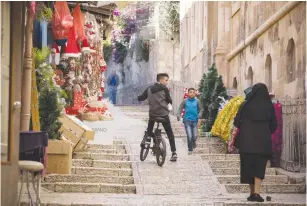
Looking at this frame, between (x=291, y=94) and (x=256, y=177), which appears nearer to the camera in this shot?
(x=256, y=177)

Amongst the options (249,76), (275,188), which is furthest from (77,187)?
(249,76)

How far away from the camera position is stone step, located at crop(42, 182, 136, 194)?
12312mm

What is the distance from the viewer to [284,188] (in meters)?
12.7

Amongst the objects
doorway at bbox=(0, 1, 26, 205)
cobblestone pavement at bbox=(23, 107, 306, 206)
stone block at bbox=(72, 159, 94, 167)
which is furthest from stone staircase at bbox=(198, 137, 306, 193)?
A: doorway at bbox=(0, 1, 26, 205)

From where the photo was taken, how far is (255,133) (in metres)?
11.4

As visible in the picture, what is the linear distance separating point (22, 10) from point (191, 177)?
17.7 ft

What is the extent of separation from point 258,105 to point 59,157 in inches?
141

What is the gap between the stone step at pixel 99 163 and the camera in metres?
14.3

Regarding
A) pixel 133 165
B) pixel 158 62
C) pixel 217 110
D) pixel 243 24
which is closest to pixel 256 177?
pixel 133 165

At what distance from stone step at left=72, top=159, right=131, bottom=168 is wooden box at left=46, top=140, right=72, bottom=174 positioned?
1129 millimetres

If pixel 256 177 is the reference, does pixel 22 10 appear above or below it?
above

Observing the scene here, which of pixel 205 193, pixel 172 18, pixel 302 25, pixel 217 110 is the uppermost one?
pixel 172 18

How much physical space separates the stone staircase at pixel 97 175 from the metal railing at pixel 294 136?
113 inches

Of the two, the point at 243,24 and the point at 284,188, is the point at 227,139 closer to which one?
the point at 284,188
